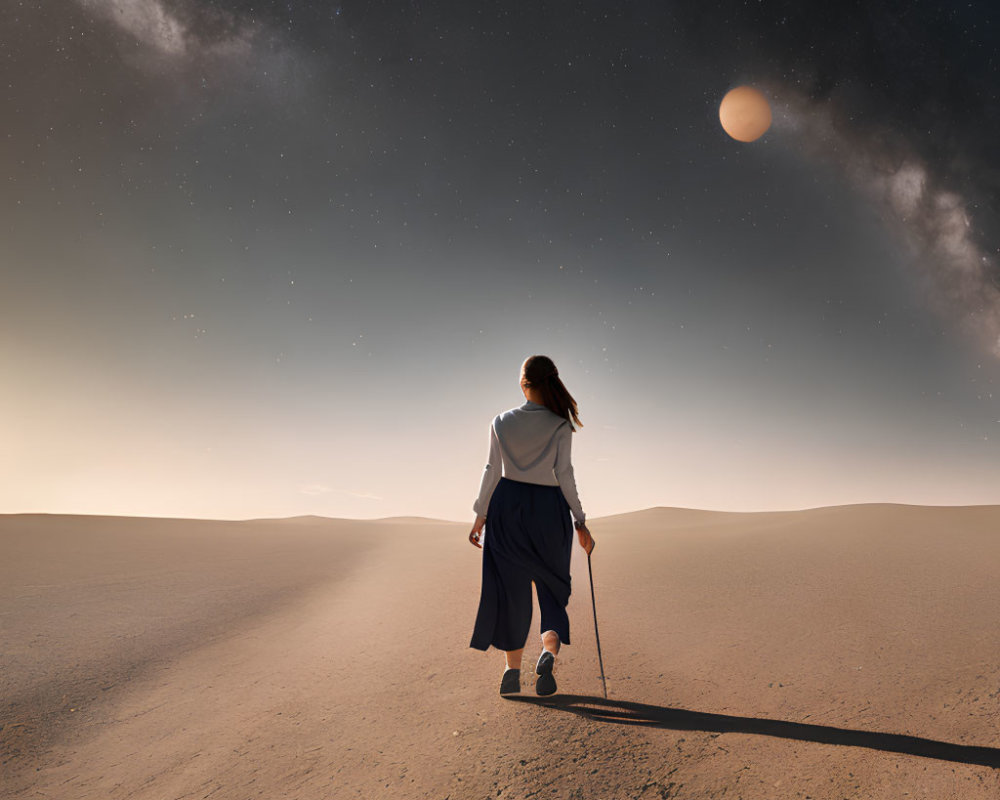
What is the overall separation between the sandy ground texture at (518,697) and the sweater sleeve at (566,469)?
1316 millimetres

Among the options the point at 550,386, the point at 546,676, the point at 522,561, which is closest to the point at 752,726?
the point at 546,676

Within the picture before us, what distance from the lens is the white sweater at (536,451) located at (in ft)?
13.1

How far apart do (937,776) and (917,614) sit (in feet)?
11.9

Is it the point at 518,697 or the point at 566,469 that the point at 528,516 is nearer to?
the point at 566,469

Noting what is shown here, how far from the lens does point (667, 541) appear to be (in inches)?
478

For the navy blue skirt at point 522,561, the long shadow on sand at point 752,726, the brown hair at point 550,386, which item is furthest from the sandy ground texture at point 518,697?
the brown hair at point 550,386

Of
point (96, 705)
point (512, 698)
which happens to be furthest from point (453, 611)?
point (96, 705)

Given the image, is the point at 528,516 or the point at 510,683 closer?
the point at 510,683

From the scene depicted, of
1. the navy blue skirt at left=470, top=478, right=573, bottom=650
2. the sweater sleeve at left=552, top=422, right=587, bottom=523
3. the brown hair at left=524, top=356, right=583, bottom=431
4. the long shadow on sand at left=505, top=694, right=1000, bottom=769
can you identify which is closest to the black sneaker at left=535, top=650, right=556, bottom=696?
the long shadow on sand at left=505, top=694, right=1000, bottom=769

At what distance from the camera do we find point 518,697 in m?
3.61

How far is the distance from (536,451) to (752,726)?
2.13 meters

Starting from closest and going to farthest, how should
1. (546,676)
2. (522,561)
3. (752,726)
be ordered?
(752,726) < (546,676) < (522,561)

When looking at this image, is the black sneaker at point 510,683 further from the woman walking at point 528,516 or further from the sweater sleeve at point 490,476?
the sweater sleeve at point 490,476

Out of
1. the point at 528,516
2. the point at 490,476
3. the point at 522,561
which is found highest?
the point at 490,476
